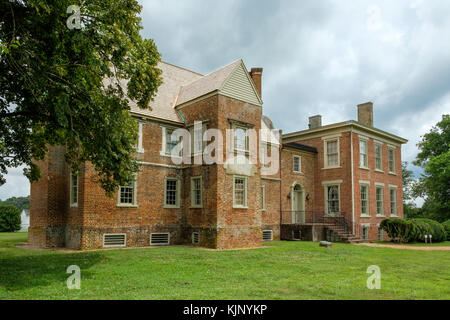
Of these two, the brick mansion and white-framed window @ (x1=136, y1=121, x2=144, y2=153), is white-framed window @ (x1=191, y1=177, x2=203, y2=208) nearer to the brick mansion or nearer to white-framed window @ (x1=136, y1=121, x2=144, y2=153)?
the brick mansion

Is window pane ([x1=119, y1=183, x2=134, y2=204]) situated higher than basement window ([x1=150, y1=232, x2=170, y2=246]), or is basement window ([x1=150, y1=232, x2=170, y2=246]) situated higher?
window pane ([x1=119, y1=183, x2=134, y2=204])

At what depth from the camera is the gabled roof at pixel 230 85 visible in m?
18.9

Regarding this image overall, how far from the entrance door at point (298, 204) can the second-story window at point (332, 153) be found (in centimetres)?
305

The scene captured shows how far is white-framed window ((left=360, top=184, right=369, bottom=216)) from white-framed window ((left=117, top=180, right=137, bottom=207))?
17.2 meters

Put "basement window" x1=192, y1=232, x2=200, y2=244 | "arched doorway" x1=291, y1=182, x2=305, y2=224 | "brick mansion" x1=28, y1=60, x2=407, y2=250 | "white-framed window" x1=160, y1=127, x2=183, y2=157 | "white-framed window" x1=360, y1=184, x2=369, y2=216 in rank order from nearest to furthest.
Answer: "brick mansion" x1=28, y1=60, x2=407, y2=250
"basement window" x1=192, y1=232, x2=200, y2=244
"white-framed window" x1=160, y1=127, x2=183, y2=157
"arched doorway" x1=291, y1=182, x2=305, y2=224
"white-framed window" x1=360, y1=184, x2=369, y2=216

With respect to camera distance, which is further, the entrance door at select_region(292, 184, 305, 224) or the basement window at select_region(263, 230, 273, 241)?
the entrance door at select_region(292, 184, 305, 224)

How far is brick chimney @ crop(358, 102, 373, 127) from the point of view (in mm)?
29484

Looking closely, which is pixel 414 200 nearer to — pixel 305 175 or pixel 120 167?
pixel 305 175

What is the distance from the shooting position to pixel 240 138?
19469 mm

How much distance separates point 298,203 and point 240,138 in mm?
10077

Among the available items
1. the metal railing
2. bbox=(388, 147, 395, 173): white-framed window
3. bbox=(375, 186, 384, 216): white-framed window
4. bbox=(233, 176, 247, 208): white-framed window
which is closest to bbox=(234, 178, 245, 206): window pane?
bbox=(233, 176, 247, 208): white-framed window

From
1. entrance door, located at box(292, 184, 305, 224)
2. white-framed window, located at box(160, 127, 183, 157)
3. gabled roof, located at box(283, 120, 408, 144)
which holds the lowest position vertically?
entrance door, located at box(292, 184, 305, 224)

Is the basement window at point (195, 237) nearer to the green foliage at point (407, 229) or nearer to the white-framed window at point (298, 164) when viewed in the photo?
the white-framed window at point (298, 164)

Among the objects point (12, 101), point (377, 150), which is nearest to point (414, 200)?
point (377, 150)
